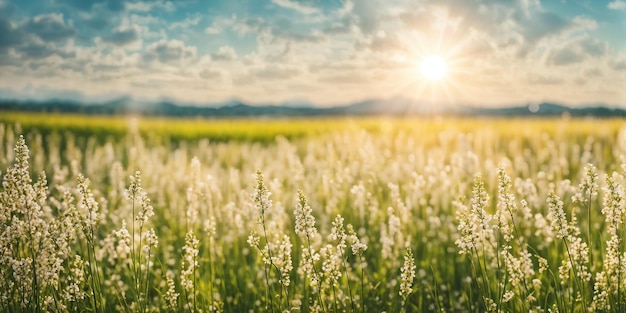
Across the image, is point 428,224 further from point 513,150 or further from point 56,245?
point 513,150

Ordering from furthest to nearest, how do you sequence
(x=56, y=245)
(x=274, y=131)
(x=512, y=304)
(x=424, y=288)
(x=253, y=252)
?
(x=274, y=131)
(x=253, y=252)
(x=424, y=288)
(x=512, y=304)
(x=56, y=245)

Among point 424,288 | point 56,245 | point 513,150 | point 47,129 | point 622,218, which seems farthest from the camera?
point 47,129

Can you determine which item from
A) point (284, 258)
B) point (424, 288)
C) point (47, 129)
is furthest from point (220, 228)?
point (47, 129)

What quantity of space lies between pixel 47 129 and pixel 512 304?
29627mm

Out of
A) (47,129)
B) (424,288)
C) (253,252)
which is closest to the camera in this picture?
(424,288)

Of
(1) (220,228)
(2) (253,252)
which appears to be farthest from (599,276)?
(1) (220,228)

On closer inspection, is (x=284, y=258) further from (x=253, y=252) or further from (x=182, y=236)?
(x=182, y=236)

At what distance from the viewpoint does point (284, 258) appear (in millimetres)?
4211

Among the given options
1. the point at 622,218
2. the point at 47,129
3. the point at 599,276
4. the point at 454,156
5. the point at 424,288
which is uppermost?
the point at 47,129

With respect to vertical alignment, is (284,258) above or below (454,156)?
below

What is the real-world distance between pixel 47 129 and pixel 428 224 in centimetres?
2667

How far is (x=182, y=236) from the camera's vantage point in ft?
26.6

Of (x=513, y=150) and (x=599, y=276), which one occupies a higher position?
(x=513, y=150)

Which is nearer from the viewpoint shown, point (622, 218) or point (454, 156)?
point (622, 218)
